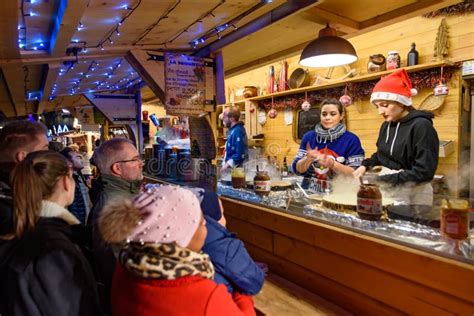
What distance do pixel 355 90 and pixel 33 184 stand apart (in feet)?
14.7

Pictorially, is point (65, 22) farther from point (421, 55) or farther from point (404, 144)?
point (421, 55)

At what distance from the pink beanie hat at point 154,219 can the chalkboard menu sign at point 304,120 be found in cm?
484

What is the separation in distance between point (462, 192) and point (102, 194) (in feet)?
12.2

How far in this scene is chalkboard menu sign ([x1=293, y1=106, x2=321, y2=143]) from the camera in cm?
578

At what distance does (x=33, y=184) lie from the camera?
1430 mm

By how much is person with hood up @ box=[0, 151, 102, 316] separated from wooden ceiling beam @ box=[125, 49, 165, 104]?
233 centimetres

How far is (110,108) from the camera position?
608 cm

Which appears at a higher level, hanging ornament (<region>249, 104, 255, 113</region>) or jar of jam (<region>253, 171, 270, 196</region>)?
hanging ornament (<region>249, 104, 255, 113</region>)

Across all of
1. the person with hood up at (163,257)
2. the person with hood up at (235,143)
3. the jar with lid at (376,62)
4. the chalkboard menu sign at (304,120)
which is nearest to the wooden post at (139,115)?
the person with hood up at (235,143)

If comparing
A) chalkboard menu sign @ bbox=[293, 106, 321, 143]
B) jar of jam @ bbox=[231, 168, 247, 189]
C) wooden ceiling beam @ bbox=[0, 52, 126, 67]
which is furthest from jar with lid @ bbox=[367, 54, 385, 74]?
wooden ceiling beam @ bbox=[0, 52, 126, 67]

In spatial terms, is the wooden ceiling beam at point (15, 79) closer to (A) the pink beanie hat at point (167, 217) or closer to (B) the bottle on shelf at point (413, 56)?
(A) the pink beanie hat at point (167, 217)

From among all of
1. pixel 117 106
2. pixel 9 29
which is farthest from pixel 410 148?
pixel 117 106

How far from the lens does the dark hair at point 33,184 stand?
4.43ft

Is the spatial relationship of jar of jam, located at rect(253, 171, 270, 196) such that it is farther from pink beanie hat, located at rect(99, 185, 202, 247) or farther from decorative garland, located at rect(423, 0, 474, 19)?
decorative garland, located at rect(423, 0, 474, 19)
